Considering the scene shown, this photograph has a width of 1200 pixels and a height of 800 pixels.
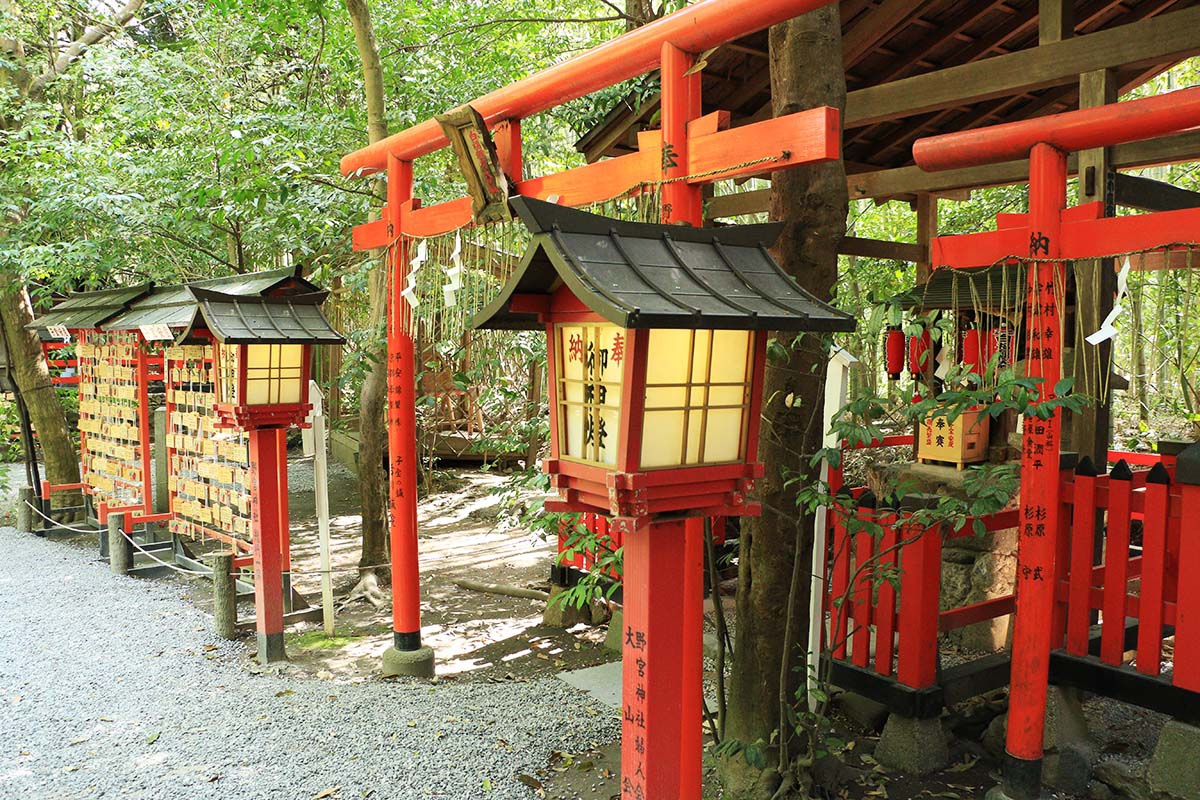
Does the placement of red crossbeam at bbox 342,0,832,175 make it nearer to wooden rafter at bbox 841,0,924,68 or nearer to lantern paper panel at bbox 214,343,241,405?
lantern paper panel at bbox 214,343,241,405

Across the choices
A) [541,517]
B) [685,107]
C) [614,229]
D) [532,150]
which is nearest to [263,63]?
[532,150]

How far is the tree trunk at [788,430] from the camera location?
3.84 m

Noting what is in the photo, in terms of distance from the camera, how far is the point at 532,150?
10.7 meters

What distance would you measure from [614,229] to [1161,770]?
12.5 feet

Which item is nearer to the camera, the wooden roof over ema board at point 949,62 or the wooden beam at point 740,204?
the wooden roof over ema board at point 949,62

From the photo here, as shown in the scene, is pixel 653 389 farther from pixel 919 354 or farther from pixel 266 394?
pixel 266 394

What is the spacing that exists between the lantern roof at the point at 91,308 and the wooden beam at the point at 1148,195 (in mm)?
8555

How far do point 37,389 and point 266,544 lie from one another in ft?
21.1

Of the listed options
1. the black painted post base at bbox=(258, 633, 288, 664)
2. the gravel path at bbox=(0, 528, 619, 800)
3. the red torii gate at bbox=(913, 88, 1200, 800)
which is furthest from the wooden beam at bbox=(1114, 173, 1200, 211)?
the black painted post base at bbox=(258, 633, 288, 664)

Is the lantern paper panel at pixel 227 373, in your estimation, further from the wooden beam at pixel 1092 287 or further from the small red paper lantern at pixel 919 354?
the wooden beam at pixel 1092 287

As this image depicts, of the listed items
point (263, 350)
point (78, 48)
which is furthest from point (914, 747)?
point (78, 48)

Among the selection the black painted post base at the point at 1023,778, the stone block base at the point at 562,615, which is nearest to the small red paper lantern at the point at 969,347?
the black painted post base at the point at 1023,778

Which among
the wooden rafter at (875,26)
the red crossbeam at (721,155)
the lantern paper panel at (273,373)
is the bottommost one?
the lantern paper panel at (273,373)

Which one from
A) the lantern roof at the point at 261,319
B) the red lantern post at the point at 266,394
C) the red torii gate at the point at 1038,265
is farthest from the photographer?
the red lantern post at the point at 266,394
